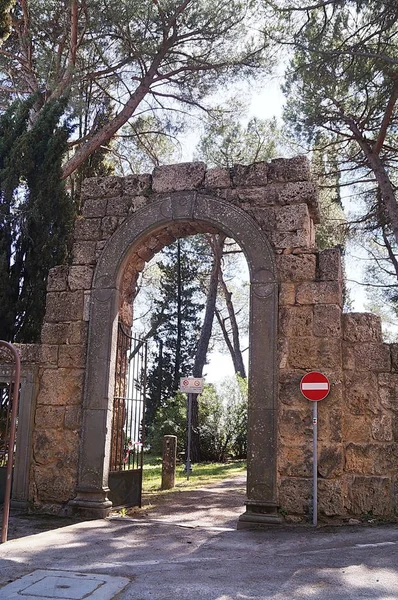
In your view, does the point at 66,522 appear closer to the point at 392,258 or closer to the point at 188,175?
the point at 188,175

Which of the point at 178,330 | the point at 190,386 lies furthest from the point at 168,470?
the point at 178,330

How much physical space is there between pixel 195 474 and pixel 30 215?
635cm

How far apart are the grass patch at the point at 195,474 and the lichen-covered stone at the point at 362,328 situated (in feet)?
15.6

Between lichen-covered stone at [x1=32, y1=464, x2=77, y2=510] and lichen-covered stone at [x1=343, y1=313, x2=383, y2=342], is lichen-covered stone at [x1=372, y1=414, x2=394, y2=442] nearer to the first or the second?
lichen-covered stone at [x1=343, y1=313, x2=383, y2=342]

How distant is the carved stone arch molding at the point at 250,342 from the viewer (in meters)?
5.86

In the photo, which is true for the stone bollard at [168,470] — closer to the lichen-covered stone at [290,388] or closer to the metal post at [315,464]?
the lichen-covered stone at [290,388]

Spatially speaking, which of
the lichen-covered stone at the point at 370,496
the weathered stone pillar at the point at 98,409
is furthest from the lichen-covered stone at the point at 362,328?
the weathered stone pillar at the point at 98,409

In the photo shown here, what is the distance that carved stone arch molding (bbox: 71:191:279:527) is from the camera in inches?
231

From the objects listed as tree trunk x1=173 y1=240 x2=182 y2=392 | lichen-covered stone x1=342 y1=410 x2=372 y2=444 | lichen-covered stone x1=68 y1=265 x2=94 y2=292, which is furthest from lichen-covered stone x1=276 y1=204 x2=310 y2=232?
tree trunk x1=173 y1=240 x2=182 y2=392

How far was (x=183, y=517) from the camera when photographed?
684 cm

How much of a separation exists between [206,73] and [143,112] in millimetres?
1664

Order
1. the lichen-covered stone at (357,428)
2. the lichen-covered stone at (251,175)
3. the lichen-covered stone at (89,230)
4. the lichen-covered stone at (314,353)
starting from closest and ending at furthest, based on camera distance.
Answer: the lichen-covered stone at (357,428) < the lichen-covered stone at (314,353) < the lichen-covered stone at (251,175) < the lichen-covered stone at (89,230)

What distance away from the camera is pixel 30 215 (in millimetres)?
9078

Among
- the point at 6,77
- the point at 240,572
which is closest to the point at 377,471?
the point at 240,572
